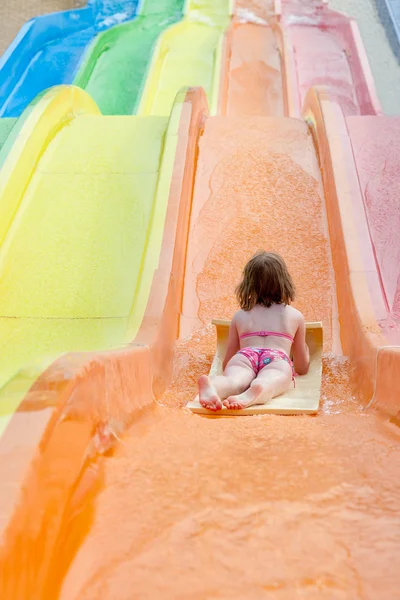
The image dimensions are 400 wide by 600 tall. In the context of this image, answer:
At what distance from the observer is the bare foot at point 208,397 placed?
2.27 meters

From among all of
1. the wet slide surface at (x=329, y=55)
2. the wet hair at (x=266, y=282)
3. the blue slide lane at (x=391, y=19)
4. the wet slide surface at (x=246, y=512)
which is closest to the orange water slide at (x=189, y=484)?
the wet slide surface at (x=246, y=512)

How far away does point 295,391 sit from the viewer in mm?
2584

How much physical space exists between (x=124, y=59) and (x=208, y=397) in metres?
6.46

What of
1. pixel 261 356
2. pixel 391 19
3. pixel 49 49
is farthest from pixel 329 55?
pixel 261 356

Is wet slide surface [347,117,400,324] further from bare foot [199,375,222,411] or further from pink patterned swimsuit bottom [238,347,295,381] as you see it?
bare foot [199,375,222,411]

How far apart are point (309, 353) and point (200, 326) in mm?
553

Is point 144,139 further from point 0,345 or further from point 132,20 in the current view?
point 132,20

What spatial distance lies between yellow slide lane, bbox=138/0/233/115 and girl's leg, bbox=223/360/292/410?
172 inches

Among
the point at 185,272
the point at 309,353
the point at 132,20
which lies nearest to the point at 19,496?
the point at 309,353

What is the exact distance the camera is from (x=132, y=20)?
871 cm

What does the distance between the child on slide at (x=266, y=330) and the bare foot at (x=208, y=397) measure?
24cm

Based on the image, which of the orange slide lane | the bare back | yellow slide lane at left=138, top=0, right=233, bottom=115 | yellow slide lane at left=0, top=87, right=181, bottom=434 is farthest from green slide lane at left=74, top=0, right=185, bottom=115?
the orange slide lane

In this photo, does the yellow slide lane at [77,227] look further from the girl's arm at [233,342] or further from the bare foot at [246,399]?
the bare foot at [246,399]

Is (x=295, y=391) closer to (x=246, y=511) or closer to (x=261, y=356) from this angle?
(x=261, y=356)
